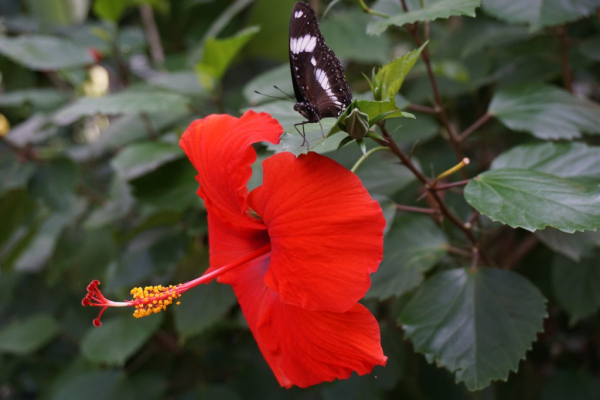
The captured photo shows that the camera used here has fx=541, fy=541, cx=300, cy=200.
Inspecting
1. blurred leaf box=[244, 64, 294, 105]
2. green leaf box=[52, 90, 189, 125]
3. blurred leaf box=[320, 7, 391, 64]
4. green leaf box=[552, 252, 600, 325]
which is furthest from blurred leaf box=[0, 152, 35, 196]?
green leaf box=[552, 252, 600, 325]

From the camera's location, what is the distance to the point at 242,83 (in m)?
1.66

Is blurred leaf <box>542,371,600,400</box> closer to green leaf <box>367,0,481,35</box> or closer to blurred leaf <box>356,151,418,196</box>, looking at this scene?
blurred leaf <box>356,151,418,196</box>

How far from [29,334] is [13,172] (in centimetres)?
51

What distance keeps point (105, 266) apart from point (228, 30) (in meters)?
0.76

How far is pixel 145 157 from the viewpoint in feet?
3.38

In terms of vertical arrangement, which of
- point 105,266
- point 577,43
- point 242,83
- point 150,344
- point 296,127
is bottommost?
point 150,344

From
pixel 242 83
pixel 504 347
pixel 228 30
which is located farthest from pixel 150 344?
pixel 504 347

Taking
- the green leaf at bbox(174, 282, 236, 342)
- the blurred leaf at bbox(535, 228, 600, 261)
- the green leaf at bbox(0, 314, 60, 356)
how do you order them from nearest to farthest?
the blurred leaf at bbox(535, 228, 600, 261) → the green leaf at bbox(174, 282, 236, 342) → the green leaf at bbox(0, 314, 60, 356)

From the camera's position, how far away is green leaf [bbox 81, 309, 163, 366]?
3.98 feet

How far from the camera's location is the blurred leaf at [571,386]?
1109 mm

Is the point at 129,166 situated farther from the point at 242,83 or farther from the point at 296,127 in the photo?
the point at 242,83

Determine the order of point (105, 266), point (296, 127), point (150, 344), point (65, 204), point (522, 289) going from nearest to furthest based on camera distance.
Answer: point (296, 127) → point (522, 289) → point (65, 204) → point (105, 266) → point (150, 344)

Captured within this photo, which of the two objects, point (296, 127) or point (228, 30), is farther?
point (228, 30)

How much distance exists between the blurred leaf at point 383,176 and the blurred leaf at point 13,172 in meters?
0.89
